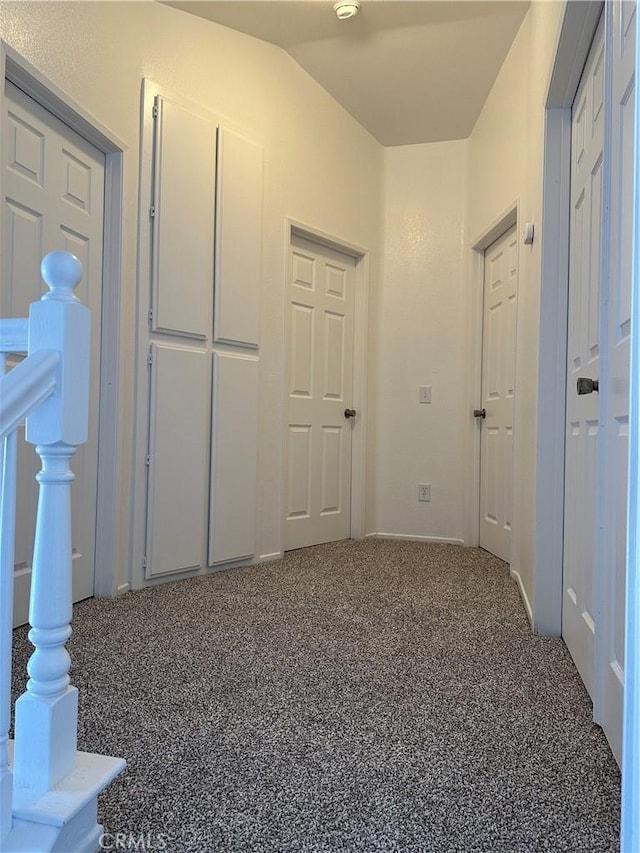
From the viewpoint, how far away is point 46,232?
245cm

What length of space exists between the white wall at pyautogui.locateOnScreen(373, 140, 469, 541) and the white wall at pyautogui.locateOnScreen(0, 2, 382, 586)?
21 cm

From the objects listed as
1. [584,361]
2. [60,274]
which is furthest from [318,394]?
[60,274]

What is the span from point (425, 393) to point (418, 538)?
988 millimetres

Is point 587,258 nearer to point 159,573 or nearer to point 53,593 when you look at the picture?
point 53,593

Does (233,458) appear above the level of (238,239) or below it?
below

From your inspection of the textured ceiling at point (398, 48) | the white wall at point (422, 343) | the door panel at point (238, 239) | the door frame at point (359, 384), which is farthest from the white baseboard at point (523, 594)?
the textured ceiling at point (398, 48)

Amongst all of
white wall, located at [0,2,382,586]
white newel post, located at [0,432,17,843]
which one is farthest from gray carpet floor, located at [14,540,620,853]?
white wall, located at [0,2,382,586]

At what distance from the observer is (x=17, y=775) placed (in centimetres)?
103

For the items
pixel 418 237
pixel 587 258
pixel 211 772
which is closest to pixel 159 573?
pixel 211 772

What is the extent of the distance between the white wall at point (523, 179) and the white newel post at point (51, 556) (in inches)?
72.9

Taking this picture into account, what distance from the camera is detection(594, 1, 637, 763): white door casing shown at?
1.40 meters

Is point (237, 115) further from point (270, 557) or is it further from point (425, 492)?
point (425, 492)

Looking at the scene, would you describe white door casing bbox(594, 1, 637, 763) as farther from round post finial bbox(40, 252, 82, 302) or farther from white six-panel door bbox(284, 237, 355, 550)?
white six-panel door bbox(284, 237, 355, 550)

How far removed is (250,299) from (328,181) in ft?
3.70
